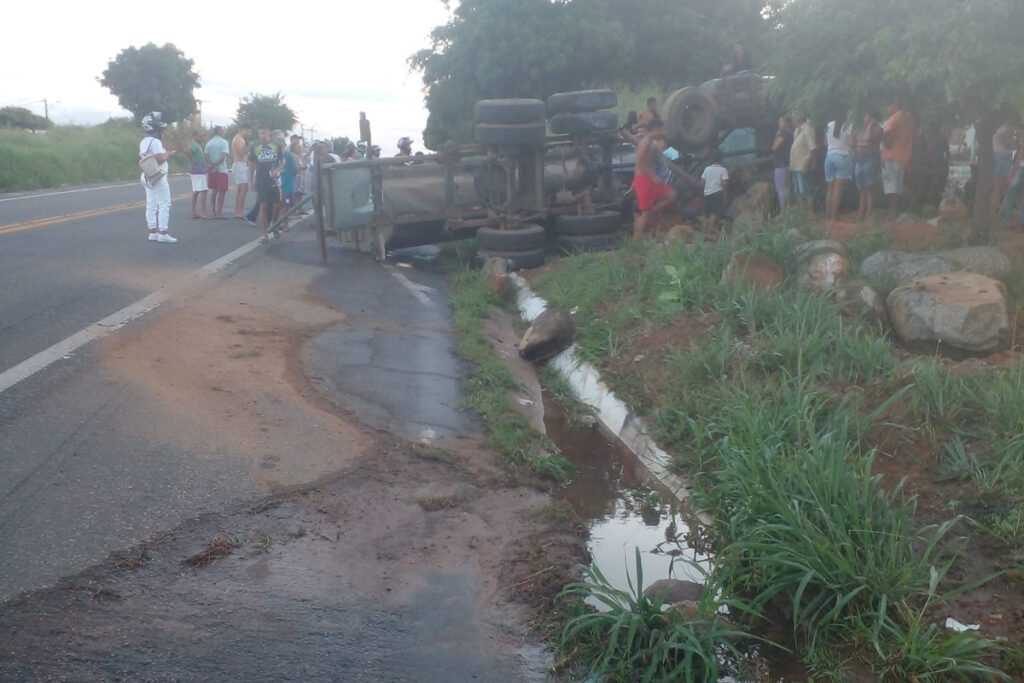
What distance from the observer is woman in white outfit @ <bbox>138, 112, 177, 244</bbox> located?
13.9 metres

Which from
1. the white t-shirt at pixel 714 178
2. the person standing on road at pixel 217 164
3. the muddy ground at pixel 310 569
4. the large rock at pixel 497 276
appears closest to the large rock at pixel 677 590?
the muddy ground at pixel 310 569

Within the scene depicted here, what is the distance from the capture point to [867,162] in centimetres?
1218

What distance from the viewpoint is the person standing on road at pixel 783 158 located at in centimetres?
1388

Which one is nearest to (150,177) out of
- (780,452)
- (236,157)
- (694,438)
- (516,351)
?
(236,157)

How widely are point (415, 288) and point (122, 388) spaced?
6.09 m

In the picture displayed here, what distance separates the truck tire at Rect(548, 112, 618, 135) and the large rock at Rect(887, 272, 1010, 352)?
7563mm

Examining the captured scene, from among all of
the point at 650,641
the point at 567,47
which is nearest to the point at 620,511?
the point at 650,641

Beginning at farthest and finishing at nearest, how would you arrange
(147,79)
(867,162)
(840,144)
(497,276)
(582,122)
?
(147,79) < (582,122) < (497,276) < (840,144) < (867,162)

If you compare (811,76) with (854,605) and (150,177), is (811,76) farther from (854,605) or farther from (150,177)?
(150,177)

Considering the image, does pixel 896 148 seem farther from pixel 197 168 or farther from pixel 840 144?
pixel 197 168

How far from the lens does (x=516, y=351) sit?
396 inches

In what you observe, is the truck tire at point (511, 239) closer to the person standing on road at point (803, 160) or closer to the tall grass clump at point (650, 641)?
the person standing on road at point (803, 160)

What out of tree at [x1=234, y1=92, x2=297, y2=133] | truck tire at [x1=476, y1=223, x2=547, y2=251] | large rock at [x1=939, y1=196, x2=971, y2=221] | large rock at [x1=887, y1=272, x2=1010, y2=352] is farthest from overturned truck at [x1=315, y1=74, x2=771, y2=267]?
tree at [x1=234, y1=92, x2=297, y2=133]

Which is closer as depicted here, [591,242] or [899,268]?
[899,268]
